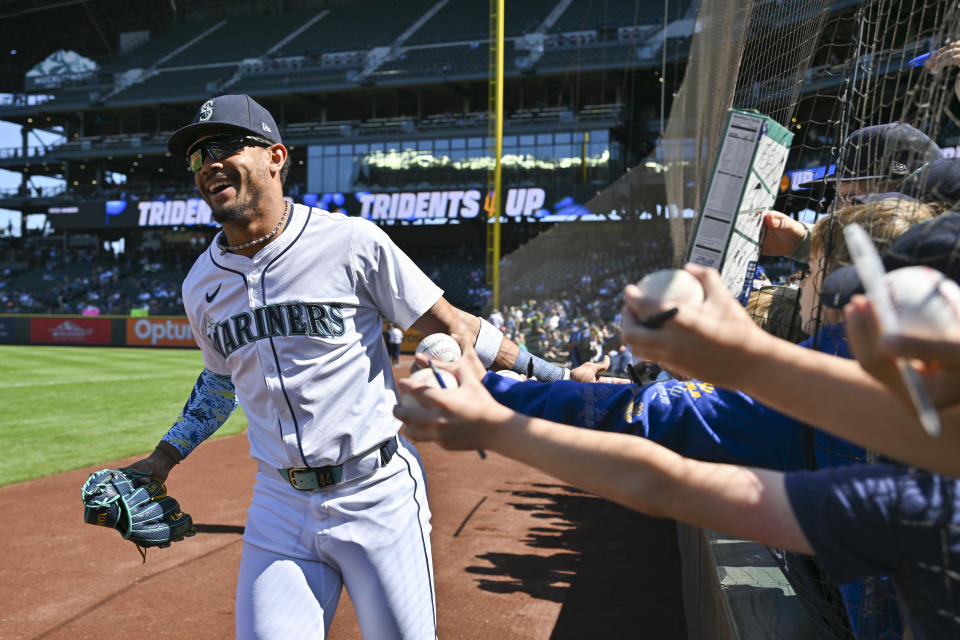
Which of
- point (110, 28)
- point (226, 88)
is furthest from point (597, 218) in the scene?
point (110, 28)

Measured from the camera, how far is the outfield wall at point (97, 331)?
1185 inches

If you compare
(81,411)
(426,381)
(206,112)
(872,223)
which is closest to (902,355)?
(426,381)

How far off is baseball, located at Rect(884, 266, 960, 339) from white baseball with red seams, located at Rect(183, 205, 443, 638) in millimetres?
1617

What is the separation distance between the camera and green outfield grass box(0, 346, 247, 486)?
8195 millimetres

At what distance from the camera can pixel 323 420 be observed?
7.20 ft

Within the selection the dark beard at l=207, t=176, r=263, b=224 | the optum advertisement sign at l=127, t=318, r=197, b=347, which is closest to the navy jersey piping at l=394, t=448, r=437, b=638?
the dark beard at l=207, t=176, r=263, b=224

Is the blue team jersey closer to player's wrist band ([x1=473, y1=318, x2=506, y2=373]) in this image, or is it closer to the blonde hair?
the blonde hair

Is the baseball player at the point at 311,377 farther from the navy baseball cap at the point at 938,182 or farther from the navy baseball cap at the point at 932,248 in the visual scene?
the navy baseball cap at the point at 932,248

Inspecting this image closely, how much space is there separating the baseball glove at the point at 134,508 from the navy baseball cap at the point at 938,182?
2.28 meters

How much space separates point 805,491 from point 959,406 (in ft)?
0.92

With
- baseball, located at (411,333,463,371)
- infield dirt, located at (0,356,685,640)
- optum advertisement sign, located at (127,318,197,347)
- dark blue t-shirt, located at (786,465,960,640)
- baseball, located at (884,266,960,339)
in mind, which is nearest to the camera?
baseball, located at (884,266,960,339)

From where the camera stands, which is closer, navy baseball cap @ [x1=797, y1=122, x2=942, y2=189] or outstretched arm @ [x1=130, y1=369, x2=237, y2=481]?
navy baseball cap @ [x1=797, y1=122, x2=942, y2=189]

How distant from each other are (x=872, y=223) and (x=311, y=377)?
1.49 m

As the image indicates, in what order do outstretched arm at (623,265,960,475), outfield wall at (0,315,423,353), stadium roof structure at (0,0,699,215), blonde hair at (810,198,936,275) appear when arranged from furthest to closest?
stadium roof structure at (0,0,699,215)
outfield wall at (0,315,423,353)
blonde hair at (810,198,936,275)
outstretched arm at (623,265,960,475)
